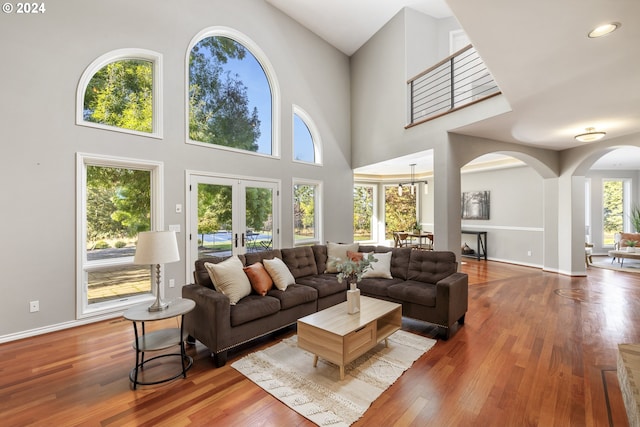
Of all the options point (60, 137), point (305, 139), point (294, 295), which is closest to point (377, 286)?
point (294, 295)

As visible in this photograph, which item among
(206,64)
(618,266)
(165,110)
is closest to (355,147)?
(206,64)

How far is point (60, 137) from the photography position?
3350mm

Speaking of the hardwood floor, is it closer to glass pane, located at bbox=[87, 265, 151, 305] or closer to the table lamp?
glass pane, located at bbox=[87, 265, 151, 305]

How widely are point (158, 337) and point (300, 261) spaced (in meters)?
1.97

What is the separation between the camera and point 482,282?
5.50 m

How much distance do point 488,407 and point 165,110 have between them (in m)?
4.90

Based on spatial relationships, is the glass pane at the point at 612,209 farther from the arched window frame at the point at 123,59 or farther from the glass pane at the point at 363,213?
the arched window frame at the point at 123,59

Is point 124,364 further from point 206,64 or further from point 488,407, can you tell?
point 206,64

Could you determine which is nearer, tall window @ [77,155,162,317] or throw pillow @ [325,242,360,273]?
tall window @ [77,155,162,317]

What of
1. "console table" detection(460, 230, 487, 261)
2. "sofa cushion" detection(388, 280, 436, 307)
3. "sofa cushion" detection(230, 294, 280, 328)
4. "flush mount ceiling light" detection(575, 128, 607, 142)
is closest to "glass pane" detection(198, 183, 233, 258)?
"sofa cushion" detection(230, 294, 280, 328)

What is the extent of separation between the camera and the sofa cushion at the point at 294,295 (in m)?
3.12

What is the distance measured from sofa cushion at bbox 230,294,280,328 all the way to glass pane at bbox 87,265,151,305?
206 cm

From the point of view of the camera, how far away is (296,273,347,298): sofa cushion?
3.57 metres

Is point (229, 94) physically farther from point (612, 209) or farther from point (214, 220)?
point (612, 209)
